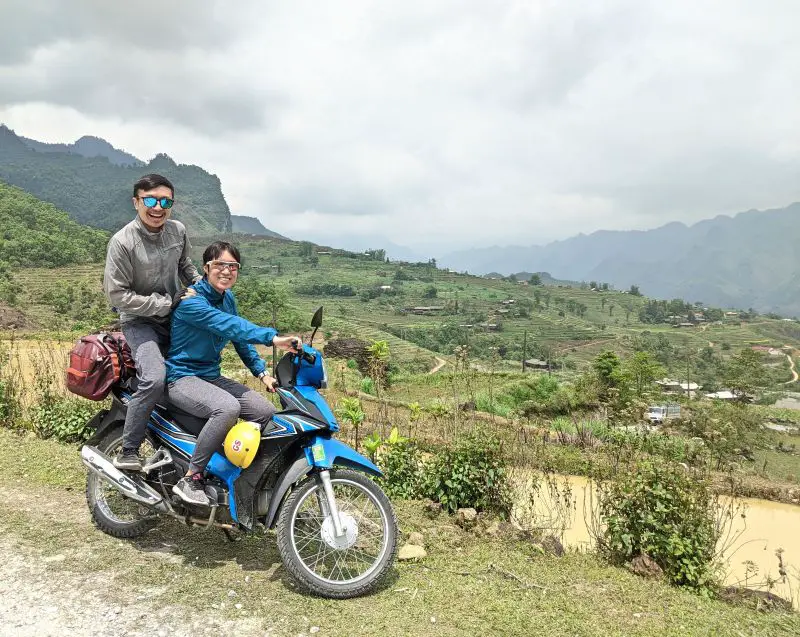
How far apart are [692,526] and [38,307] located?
1720 inches

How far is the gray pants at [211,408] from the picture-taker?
3572 millimetres

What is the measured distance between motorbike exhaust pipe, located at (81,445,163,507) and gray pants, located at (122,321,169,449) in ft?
0.74

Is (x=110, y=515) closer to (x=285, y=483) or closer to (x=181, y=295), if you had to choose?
(x=285, y=483)

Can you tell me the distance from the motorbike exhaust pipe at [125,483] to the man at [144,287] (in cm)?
7

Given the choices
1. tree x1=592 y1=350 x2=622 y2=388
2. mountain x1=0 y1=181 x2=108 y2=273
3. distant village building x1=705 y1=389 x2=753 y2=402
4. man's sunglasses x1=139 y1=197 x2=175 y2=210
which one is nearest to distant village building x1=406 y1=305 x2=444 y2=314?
mountain x1=0 y1=181 x2=108 y2=273

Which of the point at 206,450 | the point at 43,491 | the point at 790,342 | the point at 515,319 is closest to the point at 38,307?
the point at 43,491

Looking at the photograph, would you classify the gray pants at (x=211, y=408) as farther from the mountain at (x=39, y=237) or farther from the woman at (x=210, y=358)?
the mountain at (x=39, y=237)

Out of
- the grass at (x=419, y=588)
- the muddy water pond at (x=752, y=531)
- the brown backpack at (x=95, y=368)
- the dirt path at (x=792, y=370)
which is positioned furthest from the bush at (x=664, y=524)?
the dirt path at (x=792, y=370)

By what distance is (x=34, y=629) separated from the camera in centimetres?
301

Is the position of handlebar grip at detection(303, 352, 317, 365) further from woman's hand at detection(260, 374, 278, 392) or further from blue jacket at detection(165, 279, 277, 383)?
woman's hand at detection(260, 374, 278, 392)

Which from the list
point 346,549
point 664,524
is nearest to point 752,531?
point 664,524

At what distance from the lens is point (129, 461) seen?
3869mm

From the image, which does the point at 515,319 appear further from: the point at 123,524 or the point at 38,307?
the point at 123,524

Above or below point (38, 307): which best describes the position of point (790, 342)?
above
